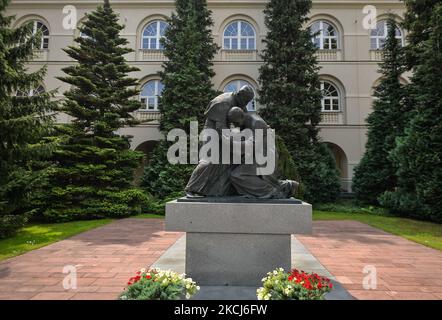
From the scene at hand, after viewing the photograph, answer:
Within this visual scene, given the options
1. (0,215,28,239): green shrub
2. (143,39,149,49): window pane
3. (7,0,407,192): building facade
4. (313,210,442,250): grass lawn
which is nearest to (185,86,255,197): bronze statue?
(313,210,442,250): grass lawn

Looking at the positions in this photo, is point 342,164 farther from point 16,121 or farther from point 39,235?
point 16,121

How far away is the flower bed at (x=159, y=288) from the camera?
9.78 ft

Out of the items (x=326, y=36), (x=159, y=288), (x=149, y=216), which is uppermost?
(x=326, y=36)

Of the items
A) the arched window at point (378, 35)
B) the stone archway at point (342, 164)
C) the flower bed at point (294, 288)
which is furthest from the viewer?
the arched window at point (378, 35)

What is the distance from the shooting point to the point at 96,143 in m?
13.0

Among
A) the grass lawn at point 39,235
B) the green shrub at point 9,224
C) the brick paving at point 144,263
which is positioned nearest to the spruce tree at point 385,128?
the brick paving at point 144,263

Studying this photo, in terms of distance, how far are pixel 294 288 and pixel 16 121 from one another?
8286mm

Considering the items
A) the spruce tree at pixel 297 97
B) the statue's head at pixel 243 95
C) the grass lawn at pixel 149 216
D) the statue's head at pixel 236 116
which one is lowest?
the grass lawn at pixel 149 216

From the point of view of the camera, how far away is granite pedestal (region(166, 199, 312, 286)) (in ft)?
13.9

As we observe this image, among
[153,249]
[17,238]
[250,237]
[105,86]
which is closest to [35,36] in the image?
[105,86]

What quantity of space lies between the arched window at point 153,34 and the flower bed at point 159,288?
20803 mm

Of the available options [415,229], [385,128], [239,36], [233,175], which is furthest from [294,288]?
[239,36]

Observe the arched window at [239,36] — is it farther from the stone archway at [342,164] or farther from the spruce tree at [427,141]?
the spruce tree at [427,141]

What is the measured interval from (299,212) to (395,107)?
14.9 meters
